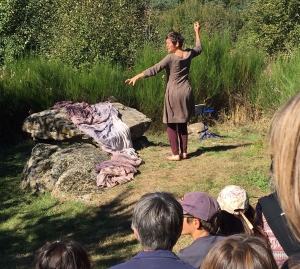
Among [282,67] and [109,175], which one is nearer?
[109,175]

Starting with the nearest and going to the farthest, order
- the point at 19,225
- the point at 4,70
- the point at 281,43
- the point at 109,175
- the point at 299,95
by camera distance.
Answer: the point at 299,95
the point at 19,225
the point at 109,175
the point at 4,70
the point at 281,43

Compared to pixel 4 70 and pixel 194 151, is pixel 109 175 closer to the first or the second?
pixel 194 151

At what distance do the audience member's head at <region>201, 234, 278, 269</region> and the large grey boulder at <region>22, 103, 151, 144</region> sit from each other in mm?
7452

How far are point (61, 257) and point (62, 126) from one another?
6905 millimetres

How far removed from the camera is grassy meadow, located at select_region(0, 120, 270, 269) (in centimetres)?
586

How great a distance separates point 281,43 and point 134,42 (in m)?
8.22

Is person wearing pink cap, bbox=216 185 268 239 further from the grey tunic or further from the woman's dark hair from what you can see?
the grey tunic

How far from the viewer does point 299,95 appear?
1.21m

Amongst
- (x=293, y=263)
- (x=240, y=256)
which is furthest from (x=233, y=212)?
(x=293, y=263)

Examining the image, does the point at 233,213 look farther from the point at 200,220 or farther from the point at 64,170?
the point at 64,170

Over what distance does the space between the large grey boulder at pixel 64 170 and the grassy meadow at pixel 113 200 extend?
0.18m

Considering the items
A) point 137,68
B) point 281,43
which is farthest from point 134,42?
point 281,43

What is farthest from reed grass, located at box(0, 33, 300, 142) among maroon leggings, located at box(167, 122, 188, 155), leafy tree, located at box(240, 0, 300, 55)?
leafy tree, located at box(240, 0, 300, 55)

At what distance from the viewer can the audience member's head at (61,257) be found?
2764mm
